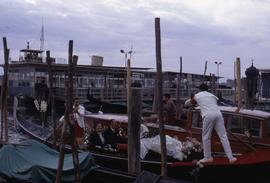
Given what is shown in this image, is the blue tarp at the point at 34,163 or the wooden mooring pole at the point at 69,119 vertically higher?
the wooden mooring pole at the point at 69,119

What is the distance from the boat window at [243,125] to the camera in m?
9.71

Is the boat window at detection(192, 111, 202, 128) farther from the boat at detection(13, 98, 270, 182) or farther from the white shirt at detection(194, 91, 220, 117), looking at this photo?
the white shirt at detection(194, 91, 220, 117)

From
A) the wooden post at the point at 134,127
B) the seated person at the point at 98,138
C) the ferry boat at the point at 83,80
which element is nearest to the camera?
the wooden post at the point at 134,127

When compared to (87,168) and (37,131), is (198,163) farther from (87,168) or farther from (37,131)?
(37,131)

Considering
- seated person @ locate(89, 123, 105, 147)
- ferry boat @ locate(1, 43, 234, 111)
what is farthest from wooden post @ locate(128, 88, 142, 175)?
ferry boat @ locate(1, 43, 234, 111)

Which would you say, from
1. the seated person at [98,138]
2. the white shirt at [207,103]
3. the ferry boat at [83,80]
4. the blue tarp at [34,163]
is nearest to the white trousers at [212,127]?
the white shirt at [207,103]

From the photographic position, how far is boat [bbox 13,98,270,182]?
8.87m

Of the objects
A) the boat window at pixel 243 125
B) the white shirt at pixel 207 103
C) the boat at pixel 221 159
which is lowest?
the boat at pixel 221 159

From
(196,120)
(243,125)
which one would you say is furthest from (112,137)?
(243,125)

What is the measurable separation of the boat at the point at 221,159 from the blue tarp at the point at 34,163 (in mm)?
1295

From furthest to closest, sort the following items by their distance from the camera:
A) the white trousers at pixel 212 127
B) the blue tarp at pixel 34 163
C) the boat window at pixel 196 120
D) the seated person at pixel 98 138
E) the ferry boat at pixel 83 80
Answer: the ferry boat at pixel 83 80
the seated person at pixel 98 138
the boat window at pixel 196 120
the white trousers at pixel 212 127
the blue tarp at pixel 34 163

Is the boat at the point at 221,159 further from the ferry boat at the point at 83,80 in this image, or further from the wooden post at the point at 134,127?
the ferry boat at the point at 83,80

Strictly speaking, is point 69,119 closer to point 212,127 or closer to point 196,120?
point 212,127

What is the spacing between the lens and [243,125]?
977 cm
